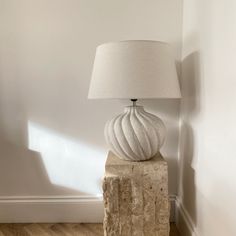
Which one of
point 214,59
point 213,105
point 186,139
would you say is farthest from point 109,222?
point 214,59

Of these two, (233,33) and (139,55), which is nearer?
(233,33)

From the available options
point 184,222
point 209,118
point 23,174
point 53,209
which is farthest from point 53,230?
point 209,118

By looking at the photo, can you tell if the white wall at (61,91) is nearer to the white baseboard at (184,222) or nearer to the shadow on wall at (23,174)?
the shadow on wall at (23,174)

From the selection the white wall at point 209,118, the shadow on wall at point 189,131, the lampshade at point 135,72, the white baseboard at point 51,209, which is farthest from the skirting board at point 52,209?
the lampshade at point 135,72

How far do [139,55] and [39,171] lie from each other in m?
1.10

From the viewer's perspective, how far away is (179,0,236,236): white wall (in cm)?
93

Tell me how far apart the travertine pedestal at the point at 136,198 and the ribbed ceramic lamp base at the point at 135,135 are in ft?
0.20

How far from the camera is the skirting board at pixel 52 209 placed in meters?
1.73

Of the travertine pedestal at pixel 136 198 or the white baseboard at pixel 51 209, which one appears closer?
the travertine pedestal at pixel 136 198

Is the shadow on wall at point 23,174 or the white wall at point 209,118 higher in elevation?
the white wall at point 209,118

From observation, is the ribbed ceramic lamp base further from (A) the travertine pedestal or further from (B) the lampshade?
(B) the lampshade

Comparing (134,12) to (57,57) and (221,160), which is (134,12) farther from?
(221,160)

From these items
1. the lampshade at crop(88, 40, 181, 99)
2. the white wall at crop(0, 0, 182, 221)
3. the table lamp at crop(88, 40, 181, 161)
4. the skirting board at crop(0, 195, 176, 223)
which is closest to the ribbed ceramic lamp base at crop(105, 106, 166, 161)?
the table lamp at crop(88, 40, 181, 161)

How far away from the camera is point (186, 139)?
152 centimetres
